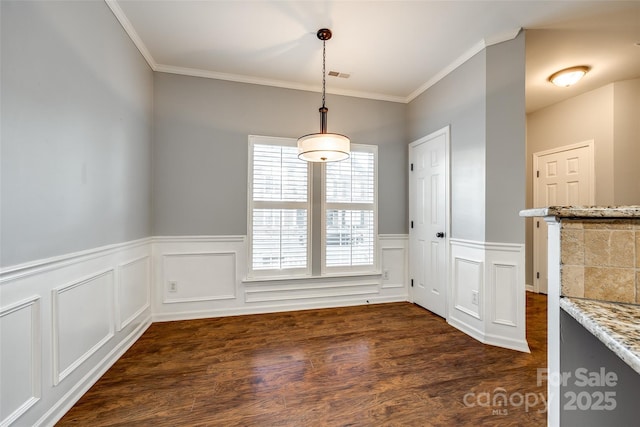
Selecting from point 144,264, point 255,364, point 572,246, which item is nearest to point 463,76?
point 572,246

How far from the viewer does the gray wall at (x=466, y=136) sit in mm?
2559

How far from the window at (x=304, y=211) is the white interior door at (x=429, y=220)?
53 centimetres

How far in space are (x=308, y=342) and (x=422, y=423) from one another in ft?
3.86

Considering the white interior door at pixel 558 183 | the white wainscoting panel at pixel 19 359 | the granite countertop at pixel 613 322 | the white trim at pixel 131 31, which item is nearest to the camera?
the granite countertop at pixel 613 322

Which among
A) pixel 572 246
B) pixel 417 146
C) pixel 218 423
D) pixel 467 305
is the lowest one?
pixel 218 423

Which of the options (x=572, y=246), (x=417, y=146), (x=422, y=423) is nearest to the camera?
(x=572, y=246)

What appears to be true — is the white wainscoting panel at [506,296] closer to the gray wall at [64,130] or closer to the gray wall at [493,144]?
the gray wall at [493,144]

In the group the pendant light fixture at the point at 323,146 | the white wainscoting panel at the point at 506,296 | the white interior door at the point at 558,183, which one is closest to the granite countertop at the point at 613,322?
the pendant light fixture at the point at 323,146

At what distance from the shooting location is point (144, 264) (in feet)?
8.95

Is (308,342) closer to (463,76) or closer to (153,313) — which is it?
(153,313)

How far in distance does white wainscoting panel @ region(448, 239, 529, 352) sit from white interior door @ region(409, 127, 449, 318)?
0.37m

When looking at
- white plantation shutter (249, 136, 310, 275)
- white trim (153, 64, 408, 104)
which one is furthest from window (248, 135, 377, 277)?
white trim (153, 64, 408, 104)

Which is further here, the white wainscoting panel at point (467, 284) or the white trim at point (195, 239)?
the white trim at point (195, 239)

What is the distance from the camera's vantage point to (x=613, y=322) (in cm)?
68
